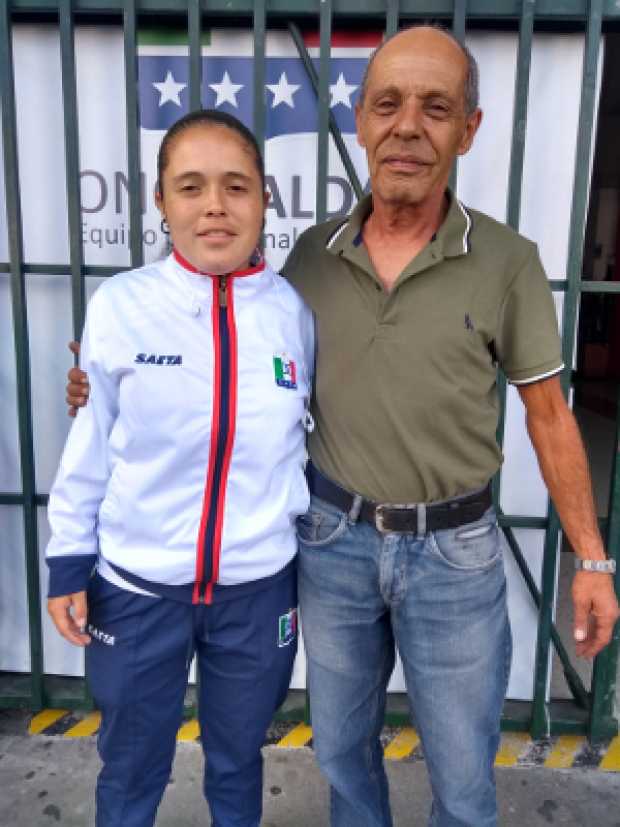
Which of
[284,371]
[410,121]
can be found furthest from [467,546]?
[410,121]

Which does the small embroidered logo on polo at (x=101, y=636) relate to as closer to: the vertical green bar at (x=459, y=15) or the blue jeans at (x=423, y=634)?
the blue jeans at (x=423, y=634)

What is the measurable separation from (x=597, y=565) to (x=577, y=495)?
0.16 metres

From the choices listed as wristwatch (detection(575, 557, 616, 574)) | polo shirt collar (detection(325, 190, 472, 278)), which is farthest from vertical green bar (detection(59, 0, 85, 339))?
wristwatch (detection(575, 557, 616, 574))

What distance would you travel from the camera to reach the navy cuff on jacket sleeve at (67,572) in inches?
61.6

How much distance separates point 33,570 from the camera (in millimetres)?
2635

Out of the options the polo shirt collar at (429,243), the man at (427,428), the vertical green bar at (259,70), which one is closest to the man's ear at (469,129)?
the man at (427,428)

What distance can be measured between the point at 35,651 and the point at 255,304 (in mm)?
1810

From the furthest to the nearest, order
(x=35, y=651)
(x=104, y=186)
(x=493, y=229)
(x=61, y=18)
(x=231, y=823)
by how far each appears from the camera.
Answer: (x=35, y=651) → (x=104, y=186) → (x=61, y=18) → (x=231, y=823) → (x=493, y=229)

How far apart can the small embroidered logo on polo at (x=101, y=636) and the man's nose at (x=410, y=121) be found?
1.22m

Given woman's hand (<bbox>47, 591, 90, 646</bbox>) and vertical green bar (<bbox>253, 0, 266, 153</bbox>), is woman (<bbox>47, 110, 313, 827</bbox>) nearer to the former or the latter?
woman's hand (<bbox>47, 591, 90, 646</bbox>)

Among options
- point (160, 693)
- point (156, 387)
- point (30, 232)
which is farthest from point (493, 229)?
point (30, 232)

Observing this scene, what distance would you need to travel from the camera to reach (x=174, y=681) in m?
1.66

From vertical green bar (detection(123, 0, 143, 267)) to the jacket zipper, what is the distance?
0.97m

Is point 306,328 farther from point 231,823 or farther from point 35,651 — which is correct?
point 35,651
